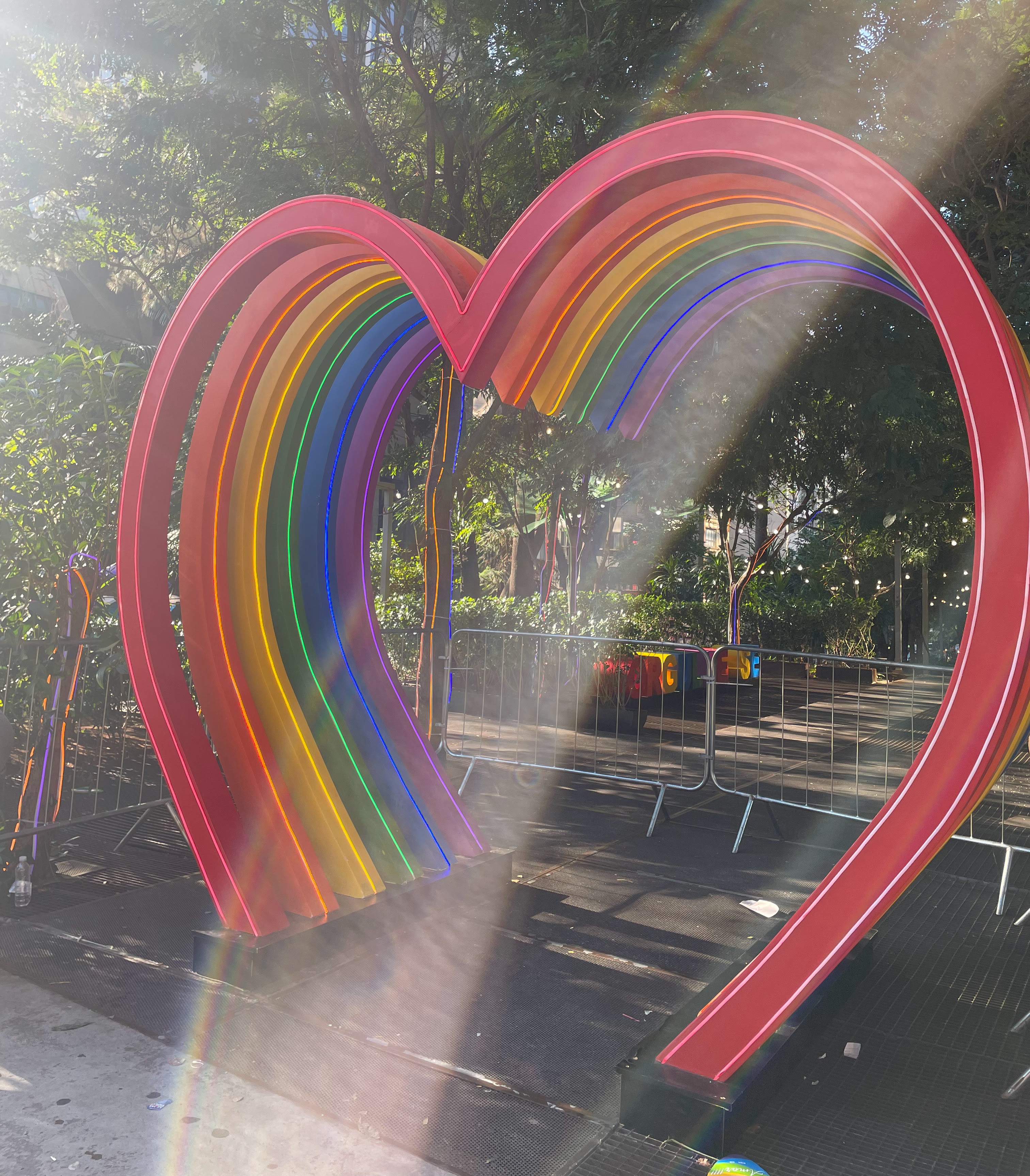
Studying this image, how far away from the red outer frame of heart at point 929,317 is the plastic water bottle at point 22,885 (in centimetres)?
349

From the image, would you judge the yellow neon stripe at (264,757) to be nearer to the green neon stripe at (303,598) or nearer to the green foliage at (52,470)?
the green neon stripe at (303,598)

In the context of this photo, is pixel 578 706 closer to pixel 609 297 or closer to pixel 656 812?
pixel 656 812

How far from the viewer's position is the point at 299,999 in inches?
159

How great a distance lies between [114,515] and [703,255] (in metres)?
3.78

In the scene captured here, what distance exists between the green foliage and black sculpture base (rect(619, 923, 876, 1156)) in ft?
13.4

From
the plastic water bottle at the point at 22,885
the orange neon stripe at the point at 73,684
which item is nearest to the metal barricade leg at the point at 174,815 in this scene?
the orange neon stripe at the point at 73,684

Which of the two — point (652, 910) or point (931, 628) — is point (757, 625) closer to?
point (931, 628)

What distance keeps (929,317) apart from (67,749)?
18.5ft

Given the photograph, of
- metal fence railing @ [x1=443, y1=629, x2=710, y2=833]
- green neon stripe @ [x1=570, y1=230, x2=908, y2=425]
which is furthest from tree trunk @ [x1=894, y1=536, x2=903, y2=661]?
green neon stripe @ [x1=570, y1=230, x2=908, y2=425]

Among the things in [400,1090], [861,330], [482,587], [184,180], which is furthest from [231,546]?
[482,587]

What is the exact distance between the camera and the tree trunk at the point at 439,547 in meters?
7.03

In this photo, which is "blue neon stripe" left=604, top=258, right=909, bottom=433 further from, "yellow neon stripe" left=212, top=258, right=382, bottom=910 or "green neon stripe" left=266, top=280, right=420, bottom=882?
"yellow neon stripe" left=212, top=258, right=382, bottom=910

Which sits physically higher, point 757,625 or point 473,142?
point 473,142

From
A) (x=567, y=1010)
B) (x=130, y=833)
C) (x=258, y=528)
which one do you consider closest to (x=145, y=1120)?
(x=567, y=1010)
